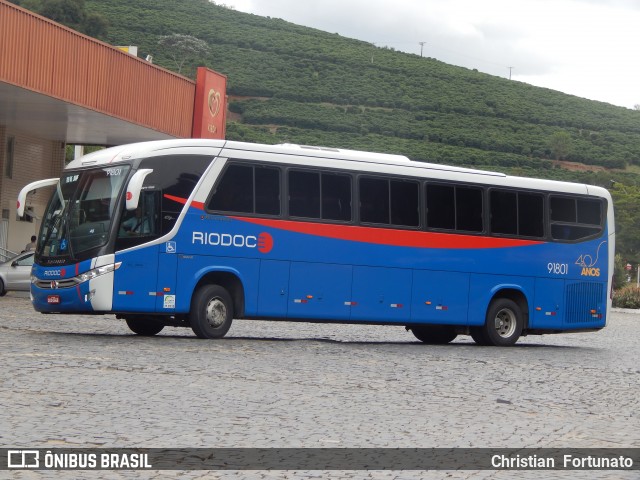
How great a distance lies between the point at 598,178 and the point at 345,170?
93881mm

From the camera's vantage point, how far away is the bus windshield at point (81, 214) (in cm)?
1825

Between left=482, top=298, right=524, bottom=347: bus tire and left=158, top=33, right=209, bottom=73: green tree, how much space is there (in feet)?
335

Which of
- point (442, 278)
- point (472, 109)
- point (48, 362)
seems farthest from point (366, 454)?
point (472, 109)

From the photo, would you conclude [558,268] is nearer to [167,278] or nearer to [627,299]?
[167,278]

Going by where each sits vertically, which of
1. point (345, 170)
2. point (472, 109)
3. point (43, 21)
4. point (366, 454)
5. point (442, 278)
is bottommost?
point (366, 454)

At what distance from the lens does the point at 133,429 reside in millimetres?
9133

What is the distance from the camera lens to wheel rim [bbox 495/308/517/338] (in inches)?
883

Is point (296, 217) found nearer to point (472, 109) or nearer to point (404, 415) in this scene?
point (404, 415)

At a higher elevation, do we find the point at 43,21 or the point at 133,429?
the point at 43,21

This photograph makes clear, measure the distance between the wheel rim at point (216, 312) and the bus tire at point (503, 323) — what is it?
5603 mm

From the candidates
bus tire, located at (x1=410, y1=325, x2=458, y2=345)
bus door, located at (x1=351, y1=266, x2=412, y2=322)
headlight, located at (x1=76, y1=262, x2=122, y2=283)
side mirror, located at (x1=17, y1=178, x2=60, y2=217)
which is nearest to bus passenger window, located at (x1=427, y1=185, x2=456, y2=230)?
bus door, located at (x1=351, y1=266, x2=412, y2=322)

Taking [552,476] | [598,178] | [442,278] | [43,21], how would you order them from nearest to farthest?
1. [552,476]
2. [442,278]
3. [43,21]
4. [598,178]

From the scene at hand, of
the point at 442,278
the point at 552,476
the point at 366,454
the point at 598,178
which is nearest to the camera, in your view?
the point at 552,476

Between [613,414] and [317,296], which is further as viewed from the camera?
[317,296]
